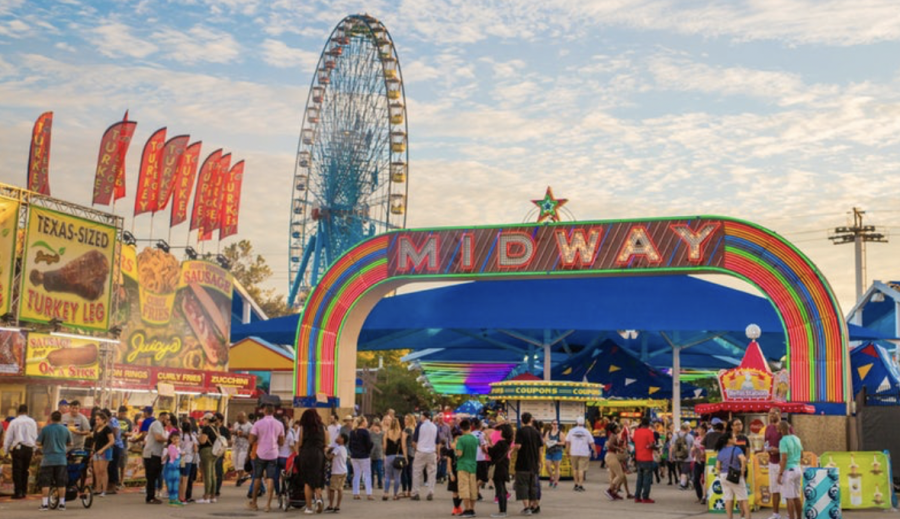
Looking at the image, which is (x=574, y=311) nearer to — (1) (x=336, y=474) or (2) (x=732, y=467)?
(1) (x=336, y=474)

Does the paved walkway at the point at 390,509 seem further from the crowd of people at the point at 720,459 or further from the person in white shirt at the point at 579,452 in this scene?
the person in white shirt at the point at 579,452

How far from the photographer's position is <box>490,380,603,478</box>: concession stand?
3194 cm

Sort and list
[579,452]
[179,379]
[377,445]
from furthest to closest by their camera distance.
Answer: [179,379], [579,452], [377,445]

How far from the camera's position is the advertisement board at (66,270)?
2545 cm

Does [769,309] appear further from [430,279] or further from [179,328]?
[179,328]

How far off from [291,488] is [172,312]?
21930mm

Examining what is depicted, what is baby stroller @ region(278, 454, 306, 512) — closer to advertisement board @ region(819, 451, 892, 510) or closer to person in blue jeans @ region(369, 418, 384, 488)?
person in blue jeans @ region(369, 418, 384, 488)

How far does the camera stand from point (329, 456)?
18.9m

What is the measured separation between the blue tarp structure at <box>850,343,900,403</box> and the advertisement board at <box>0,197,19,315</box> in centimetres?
2216

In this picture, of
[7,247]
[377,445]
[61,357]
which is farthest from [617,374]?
[7,247]

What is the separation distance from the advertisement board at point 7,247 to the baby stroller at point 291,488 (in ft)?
29.4

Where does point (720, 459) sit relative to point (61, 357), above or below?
below

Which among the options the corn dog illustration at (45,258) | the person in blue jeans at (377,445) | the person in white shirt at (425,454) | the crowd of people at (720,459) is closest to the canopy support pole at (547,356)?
the crowd of people at (720,459)

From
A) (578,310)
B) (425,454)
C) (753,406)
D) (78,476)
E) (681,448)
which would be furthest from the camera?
(578,310)
